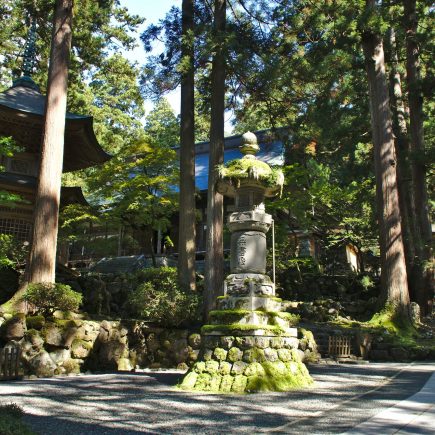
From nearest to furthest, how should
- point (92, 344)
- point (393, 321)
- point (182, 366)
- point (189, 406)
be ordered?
point (189, 406) < point (92, 344) < point (182, 366) < point (393, 321)

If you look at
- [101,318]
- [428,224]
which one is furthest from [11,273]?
[428,224]

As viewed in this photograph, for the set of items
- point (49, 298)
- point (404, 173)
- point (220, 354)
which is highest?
point (404, 173)

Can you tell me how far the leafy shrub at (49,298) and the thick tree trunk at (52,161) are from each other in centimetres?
46

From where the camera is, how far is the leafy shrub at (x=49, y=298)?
10273 mm

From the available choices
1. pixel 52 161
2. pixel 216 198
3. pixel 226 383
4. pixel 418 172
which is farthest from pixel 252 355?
pixel 418 172

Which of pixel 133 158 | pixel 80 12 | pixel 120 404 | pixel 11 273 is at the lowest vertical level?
pixel 120 404

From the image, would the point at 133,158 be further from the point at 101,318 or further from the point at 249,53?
the point at 101,318

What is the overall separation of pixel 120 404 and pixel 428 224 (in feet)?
54.0

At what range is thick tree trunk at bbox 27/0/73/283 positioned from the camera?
1093 centimetres

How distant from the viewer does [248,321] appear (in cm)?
720

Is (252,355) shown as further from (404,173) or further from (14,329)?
(404,173)

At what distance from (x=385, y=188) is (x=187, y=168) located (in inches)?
263

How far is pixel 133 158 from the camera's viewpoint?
1831 centimetres

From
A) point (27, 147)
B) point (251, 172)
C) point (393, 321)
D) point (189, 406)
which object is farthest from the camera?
point (27, 147)
